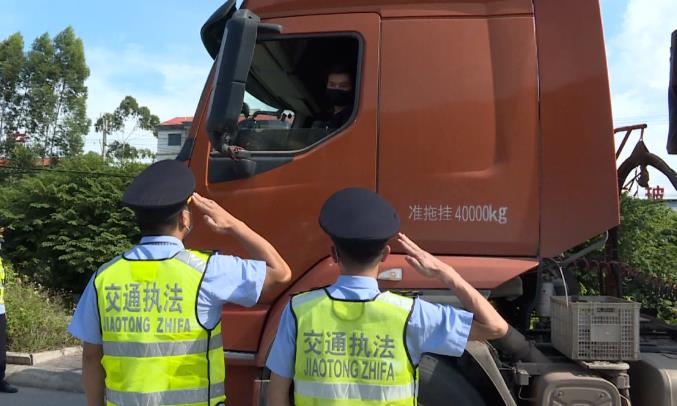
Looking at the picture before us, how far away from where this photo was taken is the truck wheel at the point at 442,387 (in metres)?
2.56

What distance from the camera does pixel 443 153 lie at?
9.10ft

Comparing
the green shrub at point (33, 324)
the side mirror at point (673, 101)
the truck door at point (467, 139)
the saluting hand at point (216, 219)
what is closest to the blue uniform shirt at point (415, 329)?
the saluting hand at point (216, 219)

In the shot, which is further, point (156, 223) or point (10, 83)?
point (10, 83)

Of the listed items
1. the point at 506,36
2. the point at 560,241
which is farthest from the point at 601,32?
the point at 560,241

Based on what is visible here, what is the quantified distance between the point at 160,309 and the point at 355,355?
0.64 meters

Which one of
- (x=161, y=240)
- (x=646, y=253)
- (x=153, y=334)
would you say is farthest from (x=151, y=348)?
(x=646, y=253)

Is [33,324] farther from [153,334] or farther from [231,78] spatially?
[153,334]

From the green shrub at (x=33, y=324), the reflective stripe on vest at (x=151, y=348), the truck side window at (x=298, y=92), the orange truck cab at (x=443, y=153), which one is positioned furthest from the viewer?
the green shrub at (x=33, y=324)

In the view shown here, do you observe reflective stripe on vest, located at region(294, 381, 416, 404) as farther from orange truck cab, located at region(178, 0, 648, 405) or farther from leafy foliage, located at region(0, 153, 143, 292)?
leafy foliage, located at region(0, 153, 143, 292)

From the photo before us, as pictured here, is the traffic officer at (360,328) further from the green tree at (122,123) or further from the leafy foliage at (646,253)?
the green tree at (122,123)

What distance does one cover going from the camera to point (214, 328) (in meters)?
1.85

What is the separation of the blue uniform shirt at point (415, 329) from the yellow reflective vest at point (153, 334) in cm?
30

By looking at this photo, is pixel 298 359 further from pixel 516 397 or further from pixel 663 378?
pixel 663 378

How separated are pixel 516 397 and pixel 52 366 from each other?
5.67 m
